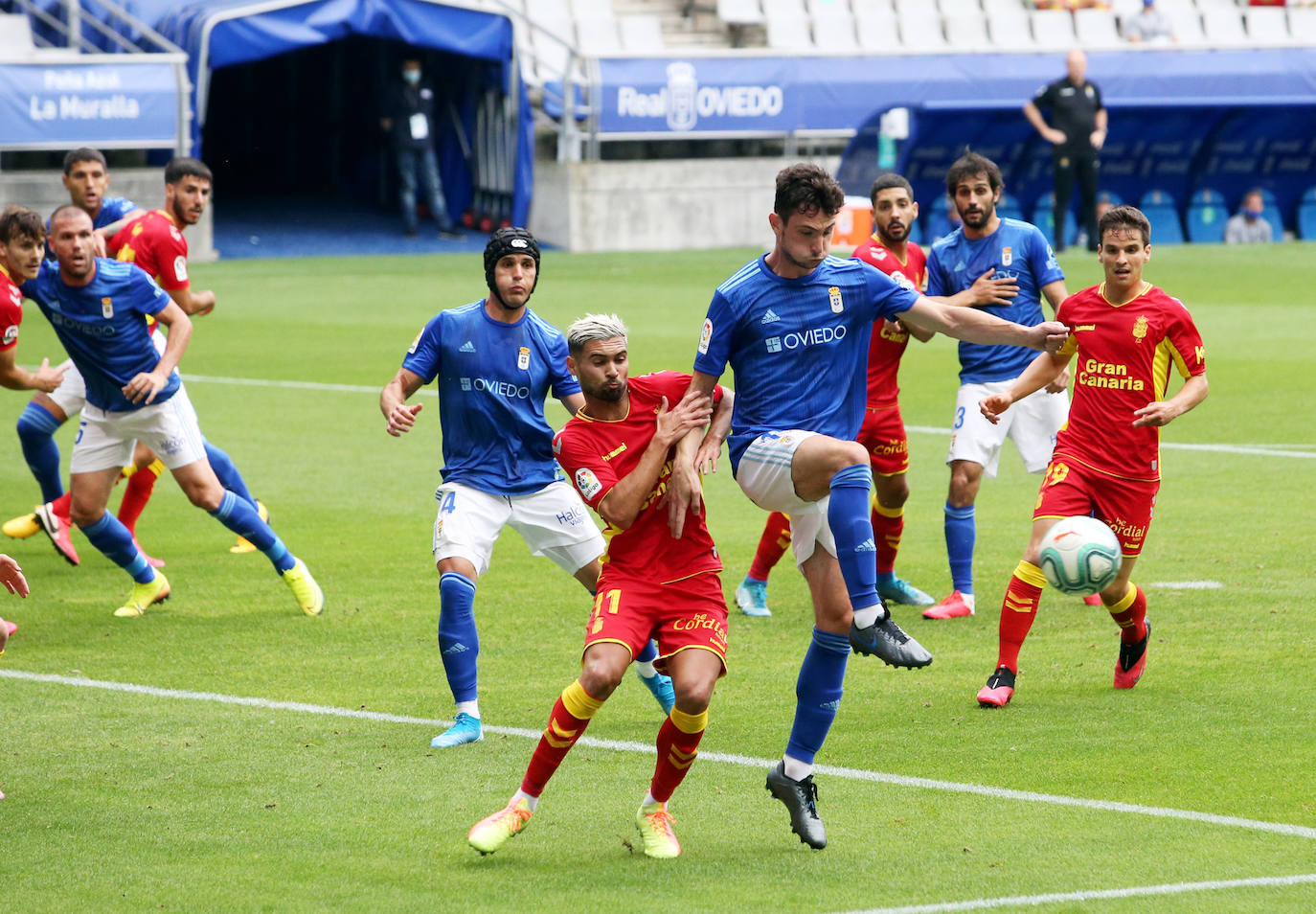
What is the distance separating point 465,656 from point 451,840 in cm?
136

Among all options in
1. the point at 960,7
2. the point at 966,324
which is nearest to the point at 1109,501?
the point at 966,324

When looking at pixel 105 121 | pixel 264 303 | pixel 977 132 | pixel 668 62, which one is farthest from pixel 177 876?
pixel 977 132

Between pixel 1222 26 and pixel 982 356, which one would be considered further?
pixel 1222 26

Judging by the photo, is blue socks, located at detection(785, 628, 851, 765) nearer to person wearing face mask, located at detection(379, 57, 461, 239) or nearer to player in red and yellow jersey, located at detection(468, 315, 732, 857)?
player in red and yellow jersey, located at detection(468, 315, 732, 857)

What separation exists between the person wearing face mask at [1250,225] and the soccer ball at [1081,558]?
25346mm

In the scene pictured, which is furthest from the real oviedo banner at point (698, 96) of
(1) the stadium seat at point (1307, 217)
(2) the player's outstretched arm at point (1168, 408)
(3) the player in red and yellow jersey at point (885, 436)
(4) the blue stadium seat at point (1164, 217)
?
(2) the player's outstretched arm at point (1168, 408)

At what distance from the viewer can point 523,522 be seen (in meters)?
7.42

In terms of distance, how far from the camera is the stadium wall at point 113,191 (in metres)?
25.6

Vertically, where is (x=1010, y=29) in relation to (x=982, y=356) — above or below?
above

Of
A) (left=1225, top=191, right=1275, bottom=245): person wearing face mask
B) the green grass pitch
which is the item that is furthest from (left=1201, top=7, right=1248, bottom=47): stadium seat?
the green grass pitch

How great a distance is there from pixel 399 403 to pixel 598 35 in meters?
26.3

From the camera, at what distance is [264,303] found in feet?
74.7

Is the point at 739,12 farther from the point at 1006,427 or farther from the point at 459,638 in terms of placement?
the point at 459,638

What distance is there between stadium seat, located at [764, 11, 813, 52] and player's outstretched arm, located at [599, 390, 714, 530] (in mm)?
27584
